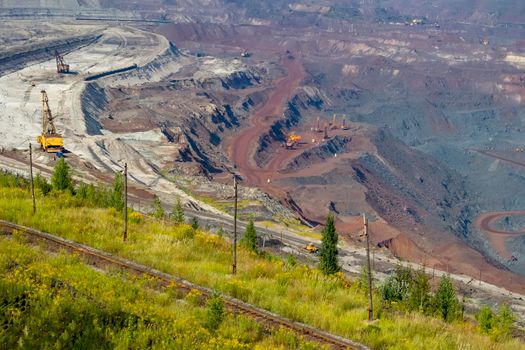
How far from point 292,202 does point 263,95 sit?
62.3 meters

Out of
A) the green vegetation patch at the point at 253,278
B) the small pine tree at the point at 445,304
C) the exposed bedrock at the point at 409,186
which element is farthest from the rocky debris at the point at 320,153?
the green vegetation patch at the point at 253,278

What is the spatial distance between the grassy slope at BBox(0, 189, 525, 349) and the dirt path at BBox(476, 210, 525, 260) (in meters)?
61.0

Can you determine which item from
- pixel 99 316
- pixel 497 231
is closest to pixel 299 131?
pixel 497 231

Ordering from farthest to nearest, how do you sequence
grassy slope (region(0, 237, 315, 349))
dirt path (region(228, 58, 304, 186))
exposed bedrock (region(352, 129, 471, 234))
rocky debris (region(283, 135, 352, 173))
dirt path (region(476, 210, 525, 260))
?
rocky debris (region(283, 135, 352, 173)) < dirt path (region(228, 58, 304, 186)) < exposed bedrock (region(352, 129, 471, 234)) < dirt path (region(476, 210, 525, 260)) < grassy slope (region(0, 237, 315, 349))

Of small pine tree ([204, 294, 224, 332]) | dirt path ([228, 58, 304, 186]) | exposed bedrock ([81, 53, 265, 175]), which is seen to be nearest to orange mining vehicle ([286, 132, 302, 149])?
dirt path ([228, 58, 304, 186])

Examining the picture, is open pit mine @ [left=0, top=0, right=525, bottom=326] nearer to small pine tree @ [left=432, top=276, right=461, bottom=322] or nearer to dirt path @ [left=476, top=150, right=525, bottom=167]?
dirt path @ [left=476, top=150, right=525, bottom=167]

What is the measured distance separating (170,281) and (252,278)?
2.29 metres

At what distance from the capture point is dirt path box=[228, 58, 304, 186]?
84000 millimetres

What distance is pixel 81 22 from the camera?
628 feet

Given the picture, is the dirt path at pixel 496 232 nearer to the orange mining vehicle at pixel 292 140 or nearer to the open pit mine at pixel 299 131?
the open pit mine at pixel 299 131

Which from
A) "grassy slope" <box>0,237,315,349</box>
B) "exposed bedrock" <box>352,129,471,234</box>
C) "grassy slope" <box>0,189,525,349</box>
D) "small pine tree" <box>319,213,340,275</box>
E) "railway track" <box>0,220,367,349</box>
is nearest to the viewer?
"grassy slope" <box>0,237,315,349</box>

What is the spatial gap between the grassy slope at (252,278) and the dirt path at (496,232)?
60998 millimetres

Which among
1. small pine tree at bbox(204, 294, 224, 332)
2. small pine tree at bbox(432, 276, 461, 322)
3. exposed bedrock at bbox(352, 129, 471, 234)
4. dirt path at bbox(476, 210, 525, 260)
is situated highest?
small pine tree at bbox(204, 294, 224, 332)

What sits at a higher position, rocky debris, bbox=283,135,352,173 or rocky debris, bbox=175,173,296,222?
rocky debris, bbox=175,173,296,222
